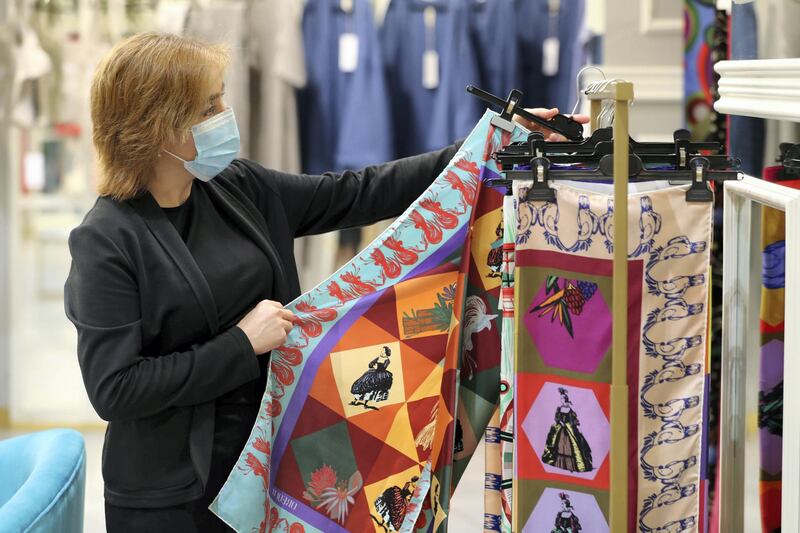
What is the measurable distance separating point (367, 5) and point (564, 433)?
266 cm

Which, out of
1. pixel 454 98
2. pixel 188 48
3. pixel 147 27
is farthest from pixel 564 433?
pixel 147 27

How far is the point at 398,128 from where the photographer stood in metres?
4.09

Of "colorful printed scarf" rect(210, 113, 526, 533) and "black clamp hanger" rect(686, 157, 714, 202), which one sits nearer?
"black clamp hanger" rect(686, 157, 714, 202)

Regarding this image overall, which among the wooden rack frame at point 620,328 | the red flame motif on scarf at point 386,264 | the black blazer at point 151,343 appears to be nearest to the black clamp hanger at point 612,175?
the wooden rack frame at point 620,328

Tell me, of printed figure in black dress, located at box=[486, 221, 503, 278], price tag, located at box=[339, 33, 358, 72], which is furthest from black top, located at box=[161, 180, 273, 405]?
price tag, located at box=[339, 33, 358, 72]

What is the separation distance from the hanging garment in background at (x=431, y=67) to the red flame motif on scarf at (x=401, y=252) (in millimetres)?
2091

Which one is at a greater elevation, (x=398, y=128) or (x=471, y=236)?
(x=398, y=128)

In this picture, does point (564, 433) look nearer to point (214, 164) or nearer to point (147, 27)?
point (214, 164)

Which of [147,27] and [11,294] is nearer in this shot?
[147,27]

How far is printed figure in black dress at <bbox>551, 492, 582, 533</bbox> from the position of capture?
172cm

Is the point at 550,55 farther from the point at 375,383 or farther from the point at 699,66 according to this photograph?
the point at 375,383

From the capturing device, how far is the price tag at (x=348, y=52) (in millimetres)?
3992

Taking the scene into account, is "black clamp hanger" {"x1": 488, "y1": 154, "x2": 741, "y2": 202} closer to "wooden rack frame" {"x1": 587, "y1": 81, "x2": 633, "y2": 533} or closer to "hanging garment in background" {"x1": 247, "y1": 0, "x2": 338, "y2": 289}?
"wooden rack frame" {"x1": 587, "y1": 81, "x2": 633, "y2": 533}

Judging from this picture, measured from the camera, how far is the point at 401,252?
6.29ft
